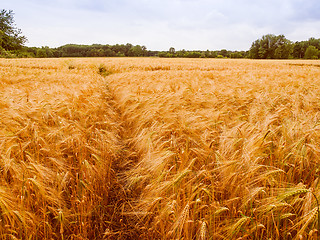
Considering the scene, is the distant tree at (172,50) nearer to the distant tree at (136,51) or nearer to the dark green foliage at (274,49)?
the distant tree at (136,51)

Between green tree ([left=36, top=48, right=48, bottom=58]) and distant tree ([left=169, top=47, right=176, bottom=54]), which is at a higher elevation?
distant tree ([left=169, top=47, right=176, bottom=54])

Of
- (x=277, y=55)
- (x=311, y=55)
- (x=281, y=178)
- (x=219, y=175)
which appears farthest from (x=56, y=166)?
(x=311, y=55)

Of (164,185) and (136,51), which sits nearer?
(164,185)

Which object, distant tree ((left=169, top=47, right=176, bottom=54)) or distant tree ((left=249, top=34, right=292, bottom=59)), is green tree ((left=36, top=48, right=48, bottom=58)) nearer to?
distant tree ((left=169, top=47, right=176, bottom=54))

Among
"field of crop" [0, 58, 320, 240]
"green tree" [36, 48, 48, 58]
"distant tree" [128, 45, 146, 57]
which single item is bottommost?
"field of crop" [0, 58, 320, 240]

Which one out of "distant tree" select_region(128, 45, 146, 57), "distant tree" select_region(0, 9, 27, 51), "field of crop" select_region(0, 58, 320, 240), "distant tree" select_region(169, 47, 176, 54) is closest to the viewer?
"field of crop" select_region(0, 58, 320, 240)

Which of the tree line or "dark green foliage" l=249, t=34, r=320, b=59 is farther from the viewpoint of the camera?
"dark green foliage" l=249, t=34, r=320, b=59

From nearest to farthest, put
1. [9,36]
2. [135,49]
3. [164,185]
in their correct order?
[164,185], [9,36], [135,49]

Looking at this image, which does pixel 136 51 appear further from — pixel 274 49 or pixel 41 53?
pixel 274 49

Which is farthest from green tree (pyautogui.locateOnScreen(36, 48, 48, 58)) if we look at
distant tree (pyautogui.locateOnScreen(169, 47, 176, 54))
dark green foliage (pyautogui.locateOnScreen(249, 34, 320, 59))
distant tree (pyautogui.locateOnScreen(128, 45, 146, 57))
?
dark green foliage (pyautogui.locateOnScreen(249, 34, 320, 59))

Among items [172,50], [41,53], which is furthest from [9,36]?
[172,50]

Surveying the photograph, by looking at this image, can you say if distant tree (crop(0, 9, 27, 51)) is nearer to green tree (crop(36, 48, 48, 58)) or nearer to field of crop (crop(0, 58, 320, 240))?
green tree (crop(36, 48, 48, 58))

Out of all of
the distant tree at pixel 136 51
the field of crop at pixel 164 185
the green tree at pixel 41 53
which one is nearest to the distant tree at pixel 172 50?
the distant tree at pixel 136 51

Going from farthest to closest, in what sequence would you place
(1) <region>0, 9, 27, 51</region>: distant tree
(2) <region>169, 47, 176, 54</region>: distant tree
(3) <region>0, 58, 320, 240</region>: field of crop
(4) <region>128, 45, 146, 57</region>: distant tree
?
(2) <region>169, 47, 176, 54</region>: distant tree → (4) <region>128, 45, 146, 57</region>: distant tree → (1) <region>0, 9, 27, 51</region>: distant tree → (3) <region>0, 58, 320, 240</region>: field of crop
